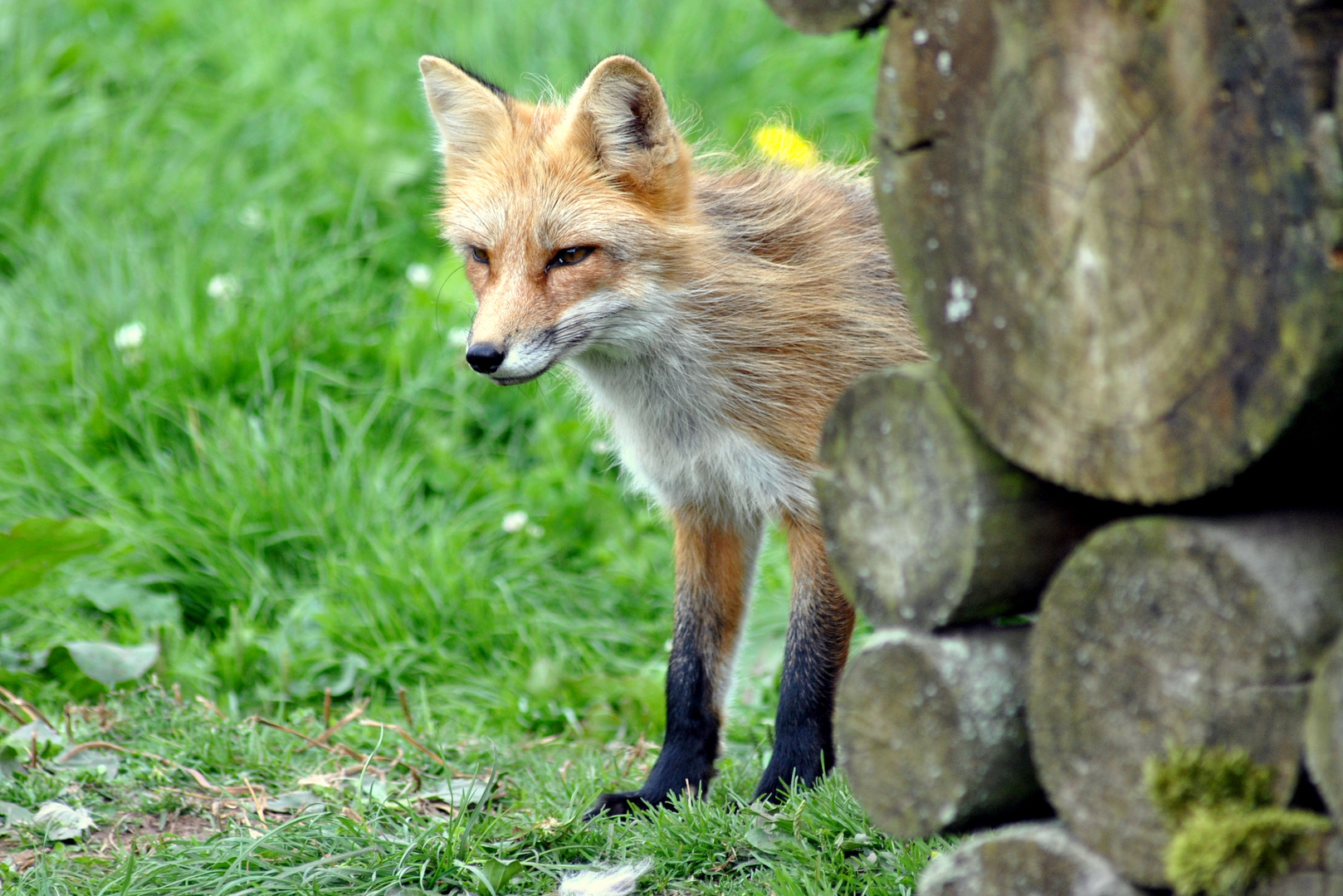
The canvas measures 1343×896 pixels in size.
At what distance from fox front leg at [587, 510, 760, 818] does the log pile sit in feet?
4.55

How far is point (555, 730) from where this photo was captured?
4031mm

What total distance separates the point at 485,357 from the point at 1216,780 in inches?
79.4

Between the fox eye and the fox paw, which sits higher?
the fox eye

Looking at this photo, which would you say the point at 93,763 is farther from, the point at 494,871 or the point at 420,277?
the point at 420,277

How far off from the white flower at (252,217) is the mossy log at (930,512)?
181 inches

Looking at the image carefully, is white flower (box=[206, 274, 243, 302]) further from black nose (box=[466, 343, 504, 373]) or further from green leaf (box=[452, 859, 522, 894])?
green leaf (box=[452, 859, 522, 894])

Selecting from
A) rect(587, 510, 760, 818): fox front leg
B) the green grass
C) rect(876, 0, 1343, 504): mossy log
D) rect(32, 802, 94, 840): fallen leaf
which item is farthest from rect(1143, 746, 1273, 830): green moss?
rect(32, 802, 94, 840): fallen leaf

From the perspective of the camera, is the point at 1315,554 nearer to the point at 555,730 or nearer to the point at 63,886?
the point at 63,886

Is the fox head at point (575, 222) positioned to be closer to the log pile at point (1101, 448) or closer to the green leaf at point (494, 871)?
the green leaf at point (494, 871)

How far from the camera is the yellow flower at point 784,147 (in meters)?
4.28

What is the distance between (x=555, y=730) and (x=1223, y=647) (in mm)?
2768

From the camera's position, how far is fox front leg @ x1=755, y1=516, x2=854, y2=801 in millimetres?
3193

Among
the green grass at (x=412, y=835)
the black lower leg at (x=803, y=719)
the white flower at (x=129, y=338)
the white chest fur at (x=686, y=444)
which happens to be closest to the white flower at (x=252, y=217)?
the white flower at (x=129, y=338)

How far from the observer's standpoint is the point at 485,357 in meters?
3.11
